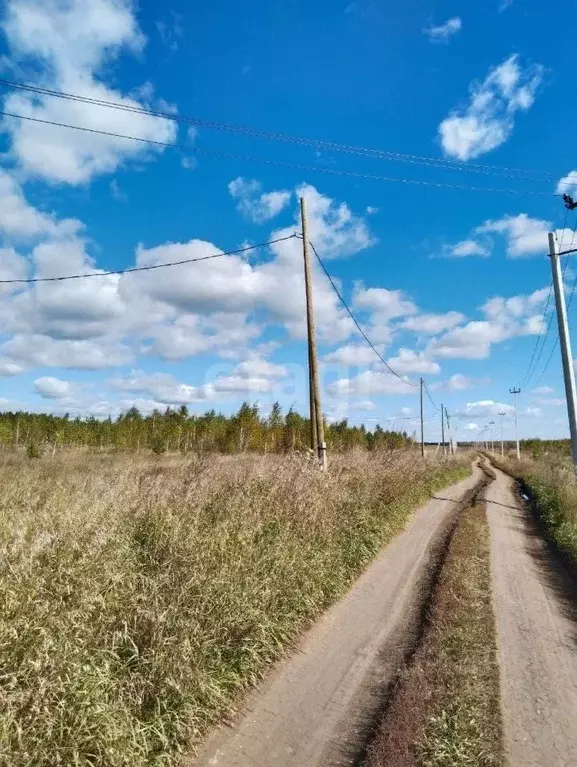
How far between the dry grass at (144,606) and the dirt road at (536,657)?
2.46 meters

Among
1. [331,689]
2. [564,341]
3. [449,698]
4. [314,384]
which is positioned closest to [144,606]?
[331,689]

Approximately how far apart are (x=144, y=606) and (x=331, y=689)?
2.12m

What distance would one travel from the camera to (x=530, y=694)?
16.5 ft

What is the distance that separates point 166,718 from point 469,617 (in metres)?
4.47

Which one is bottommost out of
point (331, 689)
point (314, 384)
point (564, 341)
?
point (331, 689)

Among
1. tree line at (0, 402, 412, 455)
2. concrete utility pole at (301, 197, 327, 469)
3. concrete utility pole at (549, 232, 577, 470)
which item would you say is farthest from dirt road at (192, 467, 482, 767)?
tree line at (0, 402, 412, 455)

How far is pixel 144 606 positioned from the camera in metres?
4.84

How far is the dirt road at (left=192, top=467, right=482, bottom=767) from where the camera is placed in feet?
13.6

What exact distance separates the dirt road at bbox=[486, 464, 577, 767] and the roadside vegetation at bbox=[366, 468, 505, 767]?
0.55 ft

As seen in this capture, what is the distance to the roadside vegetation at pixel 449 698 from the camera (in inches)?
155

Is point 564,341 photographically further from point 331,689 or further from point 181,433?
point 181,433

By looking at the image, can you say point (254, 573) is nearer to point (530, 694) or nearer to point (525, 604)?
point (530, 694)

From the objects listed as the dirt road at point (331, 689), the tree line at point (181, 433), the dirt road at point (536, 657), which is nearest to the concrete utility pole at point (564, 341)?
the dirt road at point (536, 657)

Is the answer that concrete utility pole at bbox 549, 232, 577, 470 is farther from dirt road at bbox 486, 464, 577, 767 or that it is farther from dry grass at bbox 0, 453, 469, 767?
dry grass at bbox 0, 453, 469, 767
